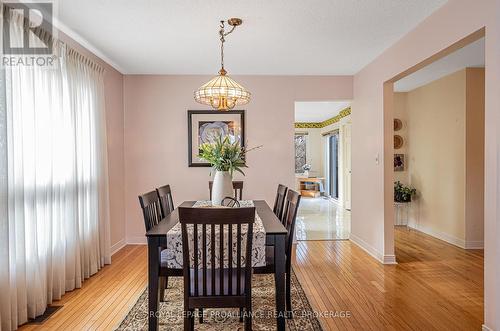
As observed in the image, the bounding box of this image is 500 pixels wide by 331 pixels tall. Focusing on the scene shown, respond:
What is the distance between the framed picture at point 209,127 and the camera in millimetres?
4594

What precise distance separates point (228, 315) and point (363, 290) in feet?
4.37

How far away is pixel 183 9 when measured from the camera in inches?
102

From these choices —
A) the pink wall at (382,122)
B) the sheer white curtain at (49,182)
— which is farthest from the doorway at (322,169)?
the sheer white curtain at (49,182)

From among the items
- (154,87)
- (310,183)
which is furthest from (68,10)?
(310,183)

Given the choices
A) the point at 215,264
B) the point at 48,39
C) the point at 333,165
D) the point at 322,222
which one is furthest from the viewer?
the point at 333,165

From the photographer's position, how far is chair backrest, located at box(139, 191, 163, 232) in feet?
7.43

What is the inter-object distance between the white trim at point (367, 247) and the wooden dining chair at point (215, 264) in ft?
8.20

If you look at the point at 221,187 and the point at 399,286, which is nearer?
the point at 221,187

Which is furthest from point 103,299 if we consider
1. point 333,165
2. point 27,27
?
point 333,165

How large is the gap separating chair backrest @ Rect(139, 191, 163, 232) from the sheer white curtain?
90cm

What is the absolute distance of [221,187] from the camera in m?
2.64

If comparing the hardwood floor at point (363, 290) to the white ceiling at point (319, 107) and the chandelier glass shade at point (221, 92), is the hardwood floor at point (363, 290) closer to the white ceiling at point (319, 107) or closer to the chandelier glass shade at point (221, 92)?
the chandelier glass shade at point (221, 92)

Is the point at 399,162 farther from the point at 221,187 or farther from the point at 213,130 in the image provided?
the point at 221,187

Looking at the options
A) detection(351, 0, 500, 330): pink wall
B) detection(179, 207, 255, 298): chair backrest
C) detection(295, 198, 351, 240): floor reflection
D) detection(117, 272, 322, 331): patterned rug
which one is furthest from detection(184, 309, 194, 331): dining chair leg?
detection(295, 198, 351, 240): floor reflection
